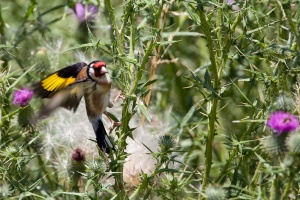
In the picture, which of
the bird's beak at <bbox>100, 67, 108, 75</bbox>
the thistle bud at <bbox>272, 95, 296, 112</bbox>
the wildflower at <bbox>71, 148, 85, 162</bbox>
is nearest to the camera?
the thistle bud at <bbox>272, 95, 296, 112</bbox>

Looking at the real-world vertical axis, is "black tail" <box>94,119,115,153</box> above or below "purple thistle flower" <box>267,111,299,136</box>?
below

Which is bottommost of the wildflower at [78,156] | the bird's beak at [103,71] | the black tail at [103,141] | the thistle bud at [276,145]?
the wildflower at [78,156]

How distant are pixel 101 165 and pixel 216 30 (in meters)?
0.80

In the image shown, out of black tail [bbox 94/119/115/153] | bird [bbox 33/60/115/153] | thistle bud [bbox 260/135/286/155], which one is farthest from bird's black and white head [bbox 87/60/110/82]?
thistle bud [bbox 260/135/286/155]

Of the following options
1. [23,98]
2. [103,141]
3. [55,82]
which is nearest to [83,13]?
[23,98]

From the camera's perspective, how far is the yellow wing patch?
Result: 3559 mm

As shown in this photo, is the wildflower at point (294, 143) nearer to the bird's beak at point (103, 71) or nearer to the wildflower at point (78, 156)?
the bird's beak at point (103, 71)

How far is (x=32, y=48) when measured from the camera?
16.8ft

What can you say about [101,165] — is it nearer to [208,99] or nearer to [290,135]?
[208,99]

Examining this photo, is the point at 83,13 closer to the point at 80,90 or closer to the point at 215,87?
the point at 80,90

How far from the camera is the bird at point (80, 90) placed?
3.43 m

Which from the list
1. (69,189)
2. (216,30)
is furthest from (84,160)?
(216,30)

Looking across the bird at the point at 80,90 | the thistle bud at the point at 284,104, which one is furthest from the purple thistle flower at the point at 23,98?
the thistle bud at the point at 284,104

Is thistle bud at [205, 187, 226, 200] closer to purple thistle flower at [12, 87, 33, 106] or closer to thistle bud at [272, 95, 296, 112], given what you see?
thistle bud at [272, 95, 296, 112]
